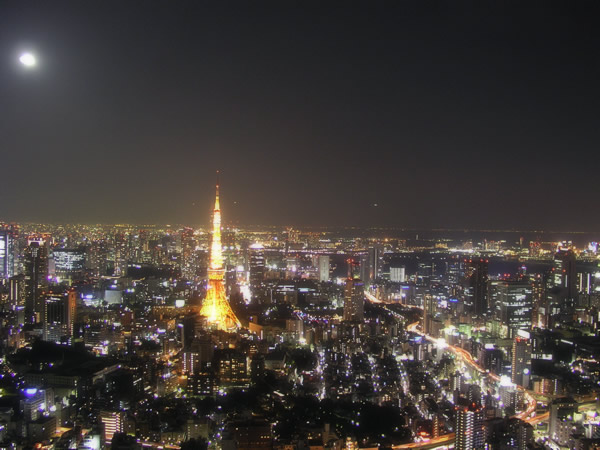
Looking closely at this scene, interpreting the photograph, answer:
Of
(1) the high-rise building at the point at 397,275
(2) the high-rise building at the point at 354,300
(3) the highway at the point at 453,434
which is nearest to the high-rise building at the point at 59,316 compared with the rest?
(2) the high-rise building at the point at 354,300

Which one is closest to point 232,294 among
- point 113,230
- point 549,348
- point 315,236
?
point 315,236

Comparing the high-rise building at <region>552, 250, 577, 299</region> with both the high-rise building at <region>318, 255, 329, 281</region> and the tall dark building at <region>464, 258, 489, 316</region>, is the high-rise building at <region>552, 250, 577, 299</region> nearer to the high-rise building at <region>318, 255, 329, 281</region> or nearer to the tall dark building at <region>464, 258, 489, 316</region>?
the tall dark building at <region>464, 258, 489, 316</region>

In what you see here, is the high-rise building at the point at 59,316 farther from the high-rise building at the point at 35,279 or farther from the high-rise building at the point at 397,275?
the high-rise building at the point at 397,275

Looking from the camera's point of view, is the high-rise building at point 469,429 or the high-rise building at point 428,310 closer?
the high-rise building at point 469,429

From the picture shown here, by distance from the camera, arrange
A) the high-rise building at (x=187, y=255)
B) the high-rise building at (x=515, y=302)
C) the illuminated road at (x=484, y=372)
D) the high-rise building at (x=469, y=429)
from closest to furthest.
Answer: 1. the high-rise building at (x=469, y=429)
2. the illuminated road at (x=484, y=372)
3. the high-rise building at (x=515, y=302)
4. the high-rise building at (x=187, y=255)

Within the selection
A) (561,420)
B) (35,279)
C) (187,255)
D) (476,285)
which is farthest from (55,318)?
(476,285)

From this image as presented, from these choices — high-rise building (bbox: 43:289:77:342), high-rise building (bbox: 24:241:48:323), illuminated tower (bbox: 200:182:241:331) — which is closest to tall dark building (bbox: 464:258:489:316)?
illuminated tower (bbox: 200:182:241:331)

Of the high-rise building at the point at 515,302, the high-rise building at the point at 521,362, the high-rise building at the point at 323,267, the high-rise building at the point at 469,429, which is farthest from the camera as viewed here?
the high-rise building at the point at 323,267
